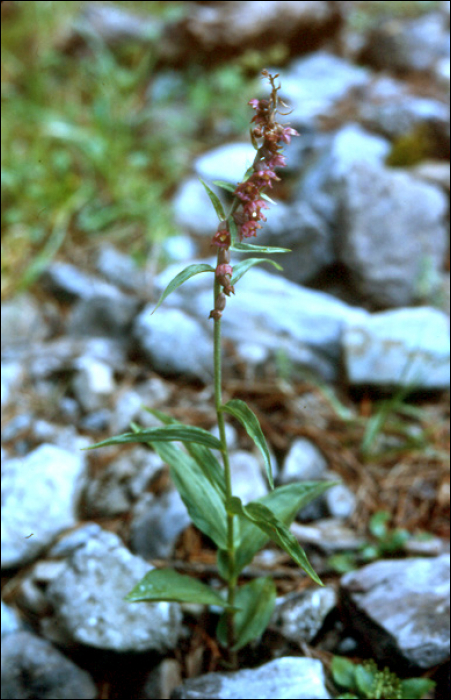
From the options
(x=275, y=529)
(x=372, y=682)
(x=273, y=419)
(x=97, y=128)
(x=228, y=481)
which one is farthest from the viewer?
(x=97, y=128)

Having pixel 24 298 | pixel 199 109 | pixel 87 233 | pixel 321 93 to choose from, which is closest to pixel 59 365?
pixel 24 298

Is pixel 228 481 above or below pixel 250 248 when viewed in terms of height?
below

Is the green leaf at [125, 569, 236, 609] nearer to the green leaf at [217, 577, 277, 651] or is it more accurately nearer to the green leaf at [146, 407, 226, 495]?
the green leaf at [217, 577, 277, 651]

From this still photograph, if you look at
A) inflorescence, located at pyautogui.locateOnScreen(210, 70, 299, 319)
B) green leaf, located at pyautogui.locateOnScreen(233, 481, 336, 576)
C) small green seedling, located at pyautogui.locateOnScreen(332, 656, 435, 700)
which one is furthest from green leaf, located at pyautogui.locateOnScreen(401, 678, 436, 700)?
inflorescence, located at pyautogui.locateOnScreen(210, 70, 299, 319)

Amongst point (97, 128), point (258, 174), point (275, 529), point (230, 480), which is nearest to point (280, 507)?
point (230, 480)

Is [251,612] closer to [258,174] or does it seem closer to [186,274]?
[186,274]

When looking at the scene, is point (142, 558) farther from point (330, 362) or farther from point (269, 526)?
point (330, 362)

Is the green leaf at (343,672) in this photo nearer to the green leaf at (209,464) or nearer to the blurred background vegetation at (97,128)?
the green leaf at (209,464)
